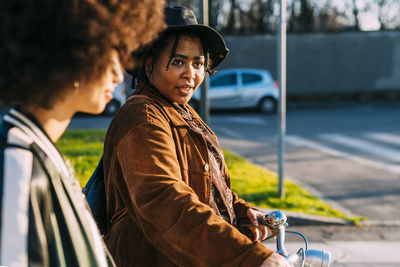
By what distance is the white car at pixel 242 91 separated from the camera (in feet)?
55.2

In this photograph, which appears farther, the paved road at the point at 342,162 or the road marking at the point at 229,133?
the road marking at the point at 229,133

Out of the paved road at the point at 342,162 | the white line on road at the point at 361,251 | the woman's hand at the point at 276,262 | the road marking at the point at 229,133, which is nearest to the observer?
the woman's hand at the point at 276,262

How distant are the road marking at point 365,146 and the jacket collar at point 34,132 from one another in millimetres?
8668

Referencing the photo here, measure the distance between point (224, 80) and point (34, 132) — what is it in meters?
16.1

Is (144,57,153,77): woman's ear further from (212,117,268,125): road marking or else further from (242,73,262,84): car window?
(242,73,262,84): car window

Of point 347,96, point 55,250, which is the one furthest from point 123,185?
point 347,96

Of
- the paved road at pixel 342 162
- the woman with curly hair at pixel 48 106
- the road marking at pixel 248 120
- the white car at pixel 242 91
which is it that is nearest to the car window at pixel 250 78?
the white car at pixel 242 91

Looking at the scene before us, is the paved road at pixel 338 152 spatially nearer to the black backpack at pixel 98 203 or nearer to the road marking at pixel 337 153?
the road marking at pixel 337 153

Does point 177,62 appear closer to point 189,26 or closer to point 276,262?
point 189,26

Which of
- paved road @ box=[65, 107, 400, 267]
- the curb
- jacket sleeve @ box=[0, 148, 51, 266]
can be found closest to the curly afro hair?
jacket sleeve @ box=[0, 148, 51, 266]

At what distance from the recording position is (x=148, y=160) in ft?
5.02

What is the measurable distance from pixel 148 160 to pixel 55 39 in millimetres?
578

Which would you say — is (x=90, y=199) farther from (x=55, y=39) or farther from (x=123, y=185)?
(x=55, y=39)

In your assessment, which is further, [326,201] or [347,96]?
[347,96]
